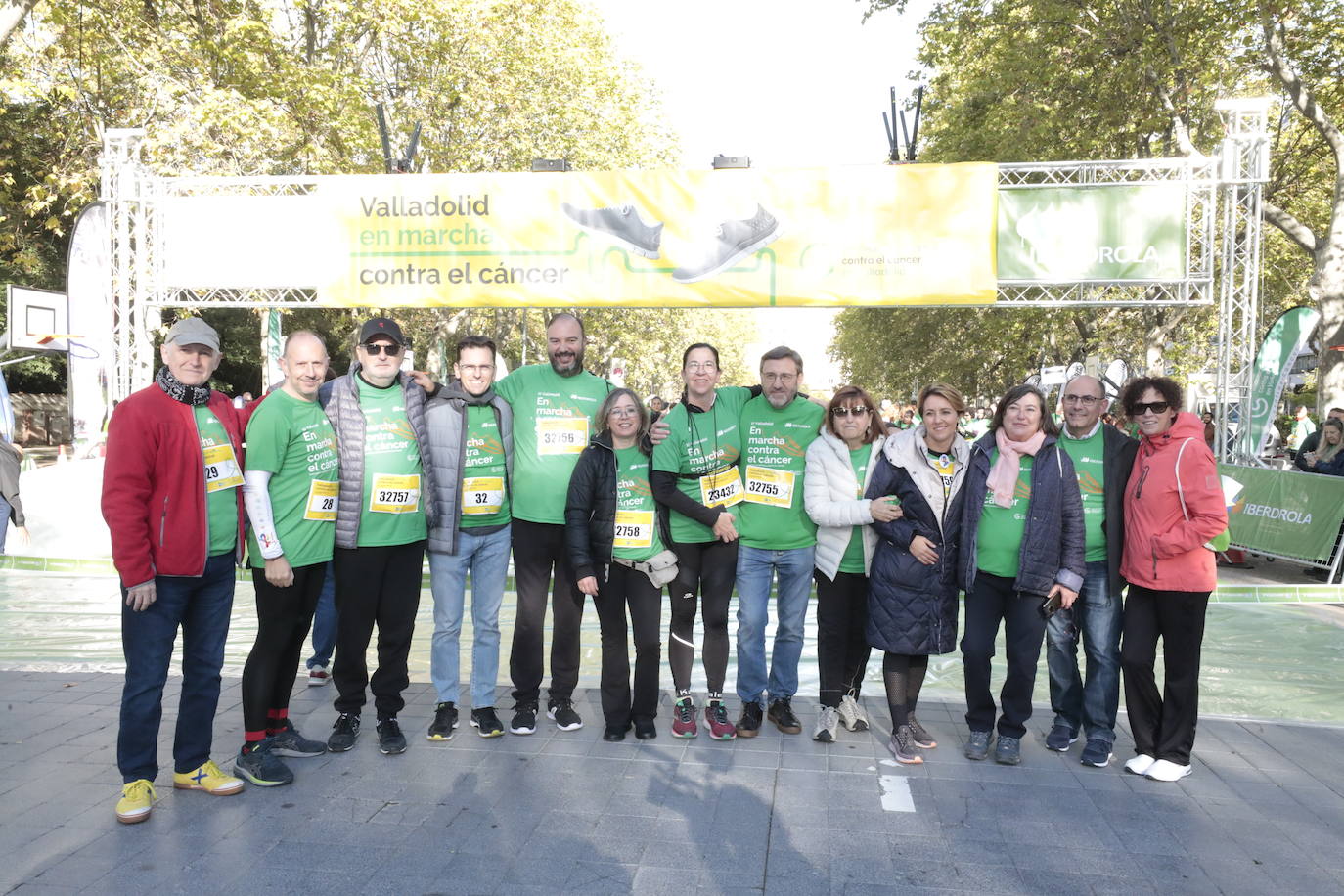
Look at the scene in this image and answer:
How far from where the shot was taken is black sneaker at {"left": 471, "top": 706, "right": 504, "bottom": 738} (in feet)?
15.1

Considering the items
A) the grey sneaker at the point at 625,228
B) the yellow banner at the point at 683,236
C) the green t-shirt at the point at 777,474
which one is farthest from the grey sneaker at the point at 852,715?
the grey sneaker at the point at 625,228

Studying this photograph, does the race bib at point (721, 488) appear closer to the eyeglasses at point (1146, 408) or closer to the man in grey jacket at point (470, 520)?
the man in grey jacket at point (470, 520)

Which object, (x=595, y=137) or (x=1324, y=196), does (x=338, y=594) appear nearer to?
(x=595, y=137)

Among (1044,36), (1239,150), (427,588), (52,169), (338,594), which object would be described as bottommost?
(427,588)

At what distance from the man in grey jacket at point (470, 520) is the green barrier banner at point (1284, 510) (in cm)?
801

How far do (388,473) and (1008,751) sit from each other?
3.12m

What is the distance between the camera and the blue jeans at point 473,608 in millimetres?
4598

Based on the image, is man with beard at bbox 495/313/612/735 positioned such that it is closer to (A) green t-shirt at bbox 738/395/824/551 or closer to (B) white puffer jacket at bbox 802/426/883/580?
(A) green t-shirt at bbox 738/395/824/551

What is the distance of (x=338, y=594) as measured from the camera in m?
4.35

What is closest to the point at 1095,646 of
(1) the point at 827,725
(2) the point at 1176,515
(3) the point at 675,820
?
(2) the point at 1176,515

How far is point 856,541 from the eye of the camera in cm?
456

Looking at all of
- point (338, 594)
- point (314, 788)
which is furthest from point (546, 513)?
point (314, 788)

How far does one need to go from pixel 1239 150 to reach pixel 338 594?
10.2 metres

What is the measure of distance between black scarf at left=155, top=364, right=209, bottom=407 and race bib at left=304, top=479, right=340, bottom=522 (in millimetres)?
575
